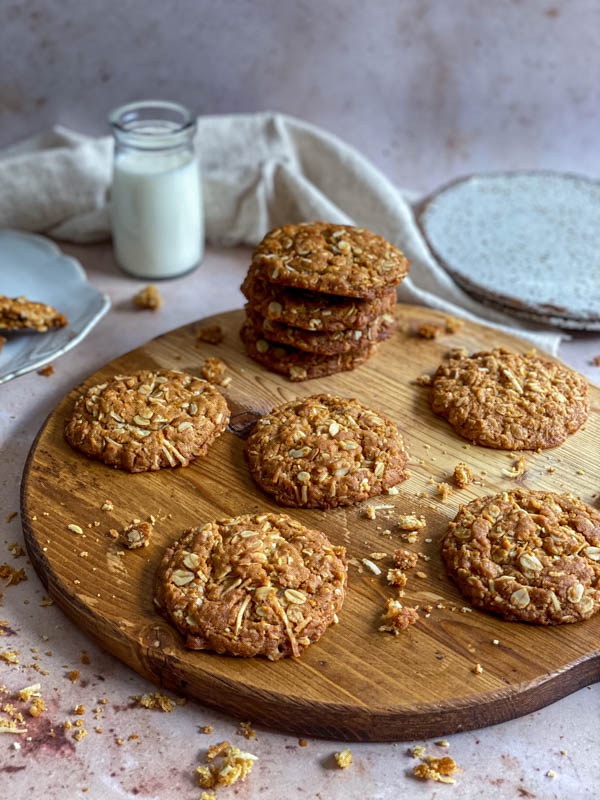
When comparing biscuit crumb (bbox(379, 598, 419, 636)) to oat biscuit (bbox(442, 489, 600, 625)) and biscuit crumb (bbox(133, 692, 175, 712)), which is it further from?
biscuit crumb (bbox(133, 692, 175, 712))

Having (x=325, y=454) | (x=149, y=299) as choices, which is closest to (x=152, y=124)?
(x=149, y=299)

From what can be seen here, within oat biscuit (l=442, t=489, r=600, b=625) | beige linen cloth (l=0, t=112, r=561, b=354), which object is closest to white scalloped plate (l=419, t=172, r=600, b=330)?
beige linen cloth (l=0, t=112, r=561, b=354)

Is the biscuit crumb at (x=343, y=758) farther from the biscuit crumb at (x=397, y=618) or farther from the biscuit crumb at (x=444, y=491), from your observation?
the biscuit crumb at (x=444, y=491)

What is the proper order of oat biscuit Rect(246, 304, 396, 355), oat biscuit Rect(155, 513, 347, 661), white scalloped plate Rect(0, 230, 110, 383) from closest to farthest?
oat biscuit Rect(155, 513, 347, 661)
oat biscuit Rect(246, 304, 396, 355)
white scalloped plate Rect(0, 230, 110, 383)

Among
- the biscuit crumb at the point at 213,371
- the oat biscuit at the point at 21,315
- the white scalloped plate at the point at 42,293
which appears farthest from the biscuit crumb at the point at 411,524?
the oat biscuit at the point at 21,315

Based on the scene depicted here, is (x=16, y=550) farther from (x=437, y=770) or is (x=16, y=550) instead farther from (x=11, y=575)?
(x=437, y=770)

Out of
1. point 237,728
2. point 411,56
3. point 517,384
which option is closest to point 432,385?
point 517,384

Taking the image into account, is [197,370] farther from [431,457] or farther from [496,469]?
[496,469]
